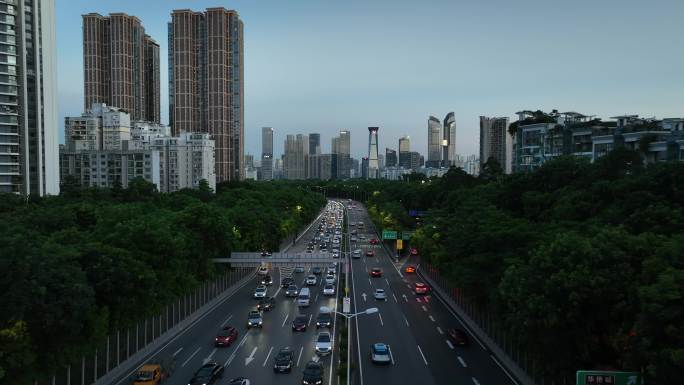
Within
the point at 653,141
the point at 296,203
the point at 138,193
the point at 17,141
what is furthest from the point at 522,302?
the point at 296,203

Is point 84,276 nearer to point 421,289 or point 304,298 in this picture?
point 304,298

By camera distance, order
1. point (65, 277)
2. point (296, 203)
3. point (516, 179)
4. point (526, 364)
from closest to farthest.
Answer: point (65, 277) < point (526, 364) < point (516, 179) < point (296, 203)

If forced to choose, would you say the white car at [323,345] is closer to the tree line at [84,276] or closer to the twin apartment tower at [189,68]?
the tree line at [84,276]

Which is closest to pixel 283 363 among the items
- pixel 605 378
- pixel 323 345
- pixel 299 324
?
pixel 323 345

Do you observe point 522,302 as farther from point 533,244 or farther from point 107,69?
point 107,69

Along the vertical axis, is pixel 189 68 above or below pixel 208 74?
above

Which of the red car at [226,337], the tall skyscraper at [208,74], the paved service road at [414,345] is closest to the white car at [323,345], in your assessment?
the paved service road at [414,345]
